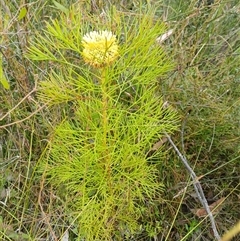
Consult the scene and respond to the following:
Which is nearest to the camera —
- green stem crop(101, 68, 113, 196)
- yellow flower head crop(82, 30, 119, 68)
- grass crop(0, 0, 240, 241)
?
yellow flower head crop(82, 30, 119, 68)

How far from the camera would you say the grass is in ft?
4.75

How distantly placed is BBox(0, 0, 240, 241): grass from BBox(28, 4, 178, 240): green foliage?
4.2 inches

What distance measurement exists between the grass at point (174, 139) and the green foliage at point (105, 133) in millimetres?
105

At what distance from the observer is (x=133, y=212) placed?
1.36m

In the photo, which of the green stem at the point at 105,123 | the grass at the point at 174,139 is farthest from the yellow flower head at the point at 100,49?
the grass at the point at 174,139

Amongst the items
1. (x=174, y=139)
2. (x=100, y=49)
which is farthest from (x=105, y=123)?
(x=174, y=139)

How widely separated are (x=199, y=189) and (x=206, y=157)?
6.3 inches

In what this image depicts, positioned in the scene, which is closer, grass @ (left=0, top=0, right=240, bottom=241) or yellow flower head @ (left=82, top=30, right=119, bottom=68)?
yellow flower head @ (left=82, top=30, right=119, bottom=68)

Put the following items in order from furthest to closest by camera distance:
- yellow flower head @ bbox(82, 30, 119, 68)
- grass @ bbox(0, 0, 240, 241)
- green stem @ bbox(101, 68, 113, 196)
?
1. grass @ bbox(0, 0, 240, 241)
2. green stem @ bbox(101, 68, 113, 196)
3. yellow flower head @ bbox(82, 30, 119, 68)

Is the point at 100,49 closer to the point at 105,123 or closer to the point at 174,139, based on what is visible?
the point at 105,123

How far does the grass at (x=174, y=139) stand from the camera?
145cm

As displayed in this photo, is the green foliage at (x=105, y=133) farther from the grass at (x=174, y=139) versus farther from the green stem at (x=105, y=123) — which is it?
the grass at (x=174, y=139)

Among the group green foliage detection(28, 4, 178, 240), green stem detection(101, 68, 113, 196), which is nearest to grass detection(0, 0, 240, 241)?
green foliage detection(28, 4, 178, 240)

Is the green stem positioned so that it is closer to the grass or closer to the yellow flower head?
Result: the yellow flower head
